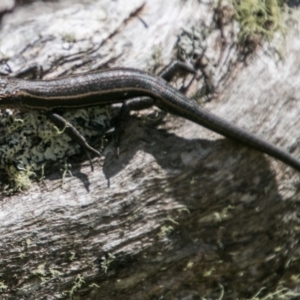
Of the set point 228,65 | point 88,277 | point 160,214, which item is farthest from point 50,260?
point 228,65

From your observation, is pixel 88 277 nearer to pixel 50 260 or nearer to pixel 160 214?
pixel 50 260

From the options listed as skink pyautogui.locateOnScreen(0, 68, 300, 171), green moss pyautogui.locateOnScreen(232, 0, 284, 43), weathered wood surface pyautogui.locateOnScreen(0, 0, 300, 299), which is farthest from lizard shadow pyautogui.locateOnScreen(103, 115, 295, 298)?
green moss pyautogui.locateOnScreen(232, 0, 284, 43)

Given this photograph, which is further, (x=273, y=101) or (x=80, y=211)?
(x=273, y=101)

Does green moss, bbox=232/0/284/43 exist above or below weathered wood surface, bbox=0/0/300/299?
above

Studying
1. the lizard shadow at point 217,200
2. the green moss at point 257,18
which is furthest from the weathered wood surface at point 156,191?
the green moss at point 257,18

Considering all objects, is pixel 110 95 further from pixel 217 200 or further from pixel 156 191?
pixel 217 200

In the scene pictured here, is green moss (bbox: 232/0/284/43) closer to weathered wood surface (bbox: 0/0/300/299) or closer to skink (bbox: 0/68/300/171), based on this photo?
weathered wood surface (bbox: 0/0/300/299)

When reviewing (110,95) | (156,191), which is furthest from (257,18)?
(156,191)
